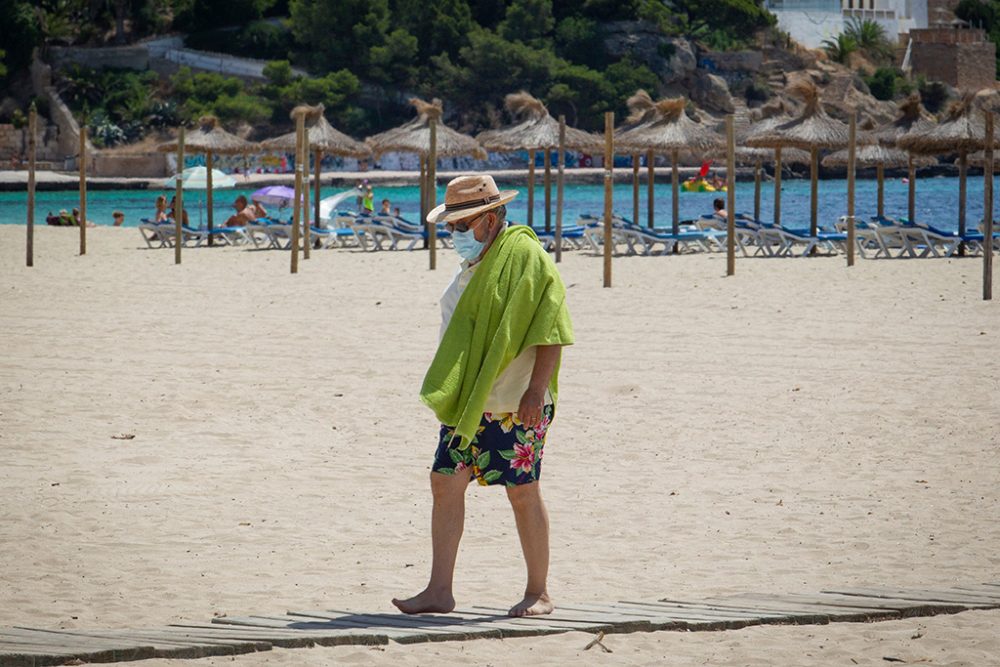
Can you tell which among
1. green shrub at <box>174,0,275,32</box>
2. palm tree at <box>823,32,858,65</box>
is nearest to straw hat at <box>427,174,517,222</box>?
green shrub at <box>174,0,275,32</box>

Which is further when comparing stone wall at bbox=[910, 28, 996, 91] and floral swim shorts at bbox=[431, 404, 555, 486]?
stone wall at bbox=[910, 28, 996, 91]

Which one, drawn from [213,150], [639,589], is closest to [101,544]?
[639,589]

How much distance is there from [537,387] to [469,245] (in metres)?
0.44

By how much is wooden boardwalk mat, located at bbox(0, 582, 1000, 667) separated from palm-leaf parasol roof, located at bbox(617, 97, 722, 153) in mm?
16255

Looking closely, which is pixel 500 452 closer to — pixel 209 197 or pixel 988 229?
pixel 988 229

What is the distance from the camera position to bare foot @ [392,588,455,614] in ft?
12.9

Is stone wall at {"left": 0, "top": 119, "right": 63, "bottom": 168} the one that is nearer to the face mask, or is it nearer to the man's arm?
the face mask

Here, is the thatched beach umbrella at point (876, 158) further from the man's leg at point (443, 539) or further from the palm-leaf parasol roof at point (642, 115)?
the man's leg at point (443, 539)

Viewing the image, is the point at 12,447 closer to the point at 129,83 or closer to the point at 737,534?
the point at 737,534

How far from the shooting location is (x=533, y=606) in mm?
3904

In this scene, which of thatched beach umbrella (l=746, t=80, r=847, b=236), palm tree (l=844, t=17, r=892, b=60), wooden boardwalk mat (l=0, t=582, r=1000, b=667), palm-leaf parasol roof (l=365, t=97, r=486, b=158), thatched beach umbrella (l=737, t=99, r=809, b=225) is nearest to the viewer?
wooden boardwalk mat (l=0, t=582, r=1000, b=667)

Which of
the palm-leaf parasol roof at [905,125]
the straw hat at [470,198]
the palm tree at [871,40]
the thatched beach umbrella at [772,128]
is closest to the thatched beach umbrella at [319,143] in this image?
the thatched beach umbrella at [772,128]

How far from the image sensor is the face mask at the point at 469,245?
3.87 meters

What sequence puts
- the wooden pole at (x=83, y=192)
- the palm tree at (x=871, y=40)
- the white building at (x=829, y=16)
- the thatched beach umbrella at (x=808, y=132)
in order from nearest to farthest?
the wooden pole at (x=83, y=192) → the thatched beach umbrella at (x=808, y=132) → the white building at (x=829, y=16) → the palm tree at (x=871, y=40)
